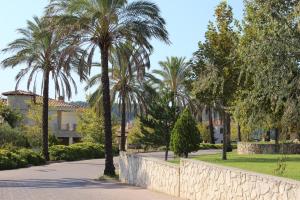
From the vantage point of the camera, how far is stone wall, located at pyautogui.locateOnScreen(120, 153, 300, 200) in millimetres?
10623

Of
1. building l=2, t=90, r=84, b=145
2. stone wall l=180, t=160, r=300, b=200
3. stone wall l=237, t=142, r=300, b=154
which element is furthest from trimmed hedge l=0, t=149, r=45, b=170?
building l=2, t=90, r=84, b=145

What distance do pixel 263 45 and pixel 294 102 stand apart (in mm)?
1711

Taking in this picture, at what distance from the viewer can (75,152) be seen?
46.3m

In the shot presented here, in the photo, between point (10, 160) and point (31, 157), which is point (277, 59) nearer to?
point (10, 160)

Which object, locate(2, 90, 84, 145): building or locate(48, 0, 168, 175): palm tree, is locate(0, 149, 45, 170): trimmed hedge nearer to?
locate(48, 0, 168, 175): palm tree

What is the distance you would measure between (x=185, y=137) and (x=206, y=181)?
20384mm

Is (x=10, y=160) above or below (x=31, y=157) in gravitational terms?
below

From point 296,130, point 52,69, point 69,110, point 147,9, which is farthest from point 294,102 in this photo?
point 69,110

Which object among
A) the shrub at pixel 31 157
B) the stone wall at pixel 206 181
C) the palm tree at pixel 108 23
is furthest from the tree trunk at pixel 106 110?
the shrub at pixel 31 157

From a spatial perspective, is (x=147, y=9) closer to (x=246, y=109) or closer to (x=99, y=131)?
(x=246, y=109)

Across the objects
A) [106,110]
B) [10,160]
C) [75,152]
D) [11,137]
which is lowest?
[10,160]

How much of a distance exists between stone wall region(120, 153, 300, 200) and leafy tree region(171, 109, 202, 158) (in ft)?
42.0

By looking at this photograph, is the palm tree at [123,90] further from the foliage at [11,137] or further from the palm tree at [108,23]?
the palm tree at [108,23]

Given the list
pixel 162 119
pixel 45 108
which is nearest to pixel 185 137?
pixel 162 119
